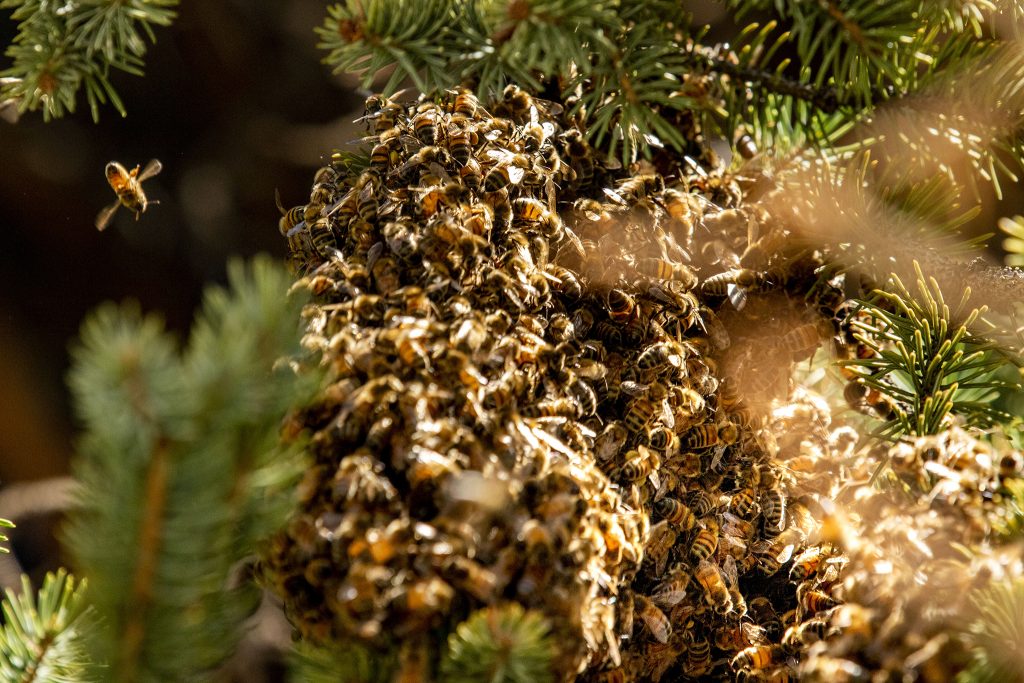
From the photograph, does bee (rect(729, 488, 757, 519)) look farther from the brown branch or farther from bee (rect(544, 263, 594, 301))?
the brown branch

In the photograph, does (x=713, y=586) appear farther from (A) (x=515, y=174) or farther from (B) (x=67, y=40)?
(B) (x=67, y=40)

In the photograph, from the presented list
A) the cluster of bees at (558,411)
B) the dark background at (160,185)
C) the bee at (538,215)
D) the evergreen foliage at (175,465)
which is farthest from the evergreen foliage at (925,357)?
the dark background at (160,185)

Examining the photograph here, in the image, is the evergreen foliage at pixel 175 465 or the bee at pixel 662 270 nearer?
the evergreen foliage at pixel 175 465

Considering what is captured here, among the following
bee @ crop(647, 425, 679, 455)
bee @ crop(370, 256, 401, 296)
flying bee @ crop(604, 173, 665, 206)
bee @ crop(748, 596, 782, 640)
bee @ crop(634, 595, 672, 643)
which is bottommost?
bee @ crop(634, 595, 672, 643)

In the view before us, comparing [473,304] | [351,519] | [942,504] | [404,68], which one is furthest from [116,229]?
[942,504]

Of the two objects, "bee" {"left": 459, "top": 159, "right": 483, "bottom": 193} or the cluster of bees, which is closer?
the cluster of bees

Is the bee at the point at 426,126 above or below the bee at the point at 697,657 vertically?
above

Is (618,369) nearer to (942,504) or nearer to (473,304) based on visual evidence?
(473,304)

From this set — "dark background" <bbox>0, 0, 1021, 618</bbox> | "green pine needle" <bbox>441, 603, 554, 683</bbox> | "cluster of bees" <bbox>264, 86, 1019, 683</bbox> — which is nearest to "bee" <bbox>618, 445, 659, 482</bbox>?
"cluster of bees" <bbox>264, 86, 1019, 683</bbox>

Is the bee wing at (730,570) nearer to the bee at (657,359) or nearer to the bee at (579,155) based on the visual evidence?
the bee at (657,359)
